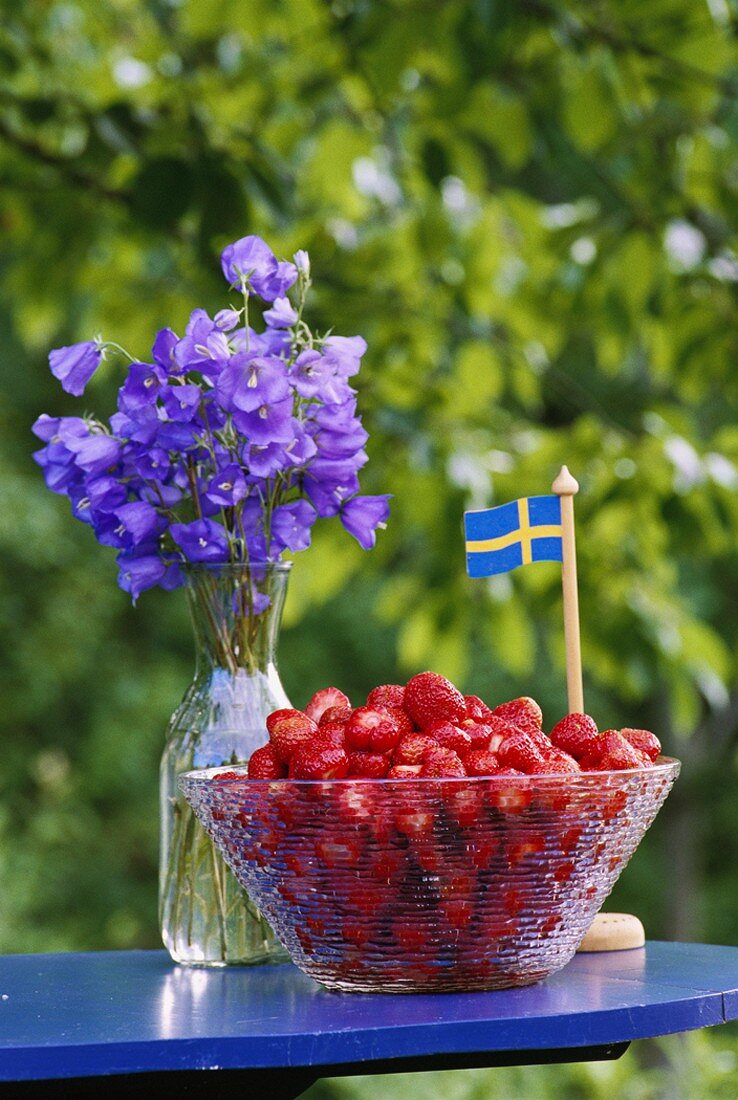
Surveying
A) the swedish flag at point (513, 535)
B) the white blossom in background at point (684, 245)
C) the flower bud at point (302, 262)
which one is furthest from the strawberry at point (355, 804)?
the white blossom in background at point (684, 245)

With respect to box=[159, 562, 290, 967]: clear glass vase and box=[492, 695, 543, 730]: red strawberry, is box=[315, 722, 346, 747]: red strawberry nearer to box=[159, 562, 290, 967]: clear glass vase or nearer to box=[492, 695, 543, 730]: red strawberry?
box=[492, 695, 543, 730]: red strawberry

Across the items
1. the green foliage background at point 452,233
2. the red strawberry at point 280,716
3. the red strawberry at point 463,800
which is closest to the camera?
the red strawberry at point 463,800

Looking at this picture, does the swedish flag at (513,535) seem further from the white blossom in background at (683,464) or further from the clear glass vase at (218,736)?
the white blossom in background at (683,464)

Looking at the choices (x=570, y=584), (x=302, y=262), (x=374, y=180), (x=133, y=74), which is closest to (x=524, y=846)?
(x=570, y=584)

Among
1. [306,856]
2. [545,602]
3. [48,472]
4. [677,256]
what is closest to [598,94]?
[677,256]

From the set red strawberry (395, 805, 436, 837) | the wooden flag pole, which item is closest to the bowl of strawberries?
red strawberry (395, 805, 436, 837)

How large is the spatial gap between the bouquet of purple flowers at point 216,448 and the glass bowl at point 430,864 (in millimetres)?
264

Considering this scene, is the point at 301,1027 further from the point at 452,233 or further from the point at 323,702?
the point at 452,233

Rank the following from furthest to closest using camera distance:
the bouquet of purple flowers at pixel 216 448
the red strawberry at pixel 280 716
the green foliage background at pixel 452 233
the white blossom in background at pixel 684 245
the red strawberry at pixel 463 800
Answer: the white blossom in background at pixel 684 245
the green foliage background at pixel 452 233
the bouquet of purple flowers at pixel 216 448
the red strawberry at pixel 280 716
the red strawberry at pixel 463 800

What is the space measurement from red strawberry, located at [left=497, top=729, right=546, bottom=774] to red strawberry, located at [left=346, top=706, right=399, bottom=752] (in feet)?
0.24

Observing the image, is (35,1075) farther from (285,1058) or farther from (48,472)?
(48,472)

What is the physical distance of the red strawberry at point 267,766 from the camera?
1.05 m

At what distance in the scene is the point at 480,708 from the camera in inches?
43.3

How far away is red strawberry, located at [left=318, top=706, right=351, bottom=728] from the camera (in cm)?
108
